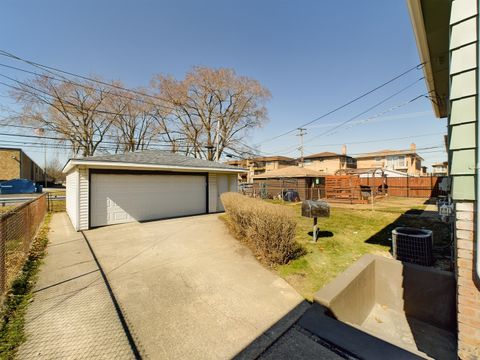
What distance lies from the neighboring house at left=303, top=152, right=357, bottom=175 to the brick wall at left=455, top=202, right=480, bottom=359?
37.3 metres

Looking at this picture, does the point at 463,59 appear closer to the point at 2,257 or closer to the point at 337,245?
the point at 337,245

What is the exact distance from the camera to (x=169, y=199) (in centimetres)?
1084

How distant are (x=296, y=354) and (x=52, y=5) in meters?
13.2

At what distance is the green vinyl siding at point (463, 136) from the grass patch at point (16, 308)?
4.75m

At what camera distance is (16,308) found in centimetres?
319

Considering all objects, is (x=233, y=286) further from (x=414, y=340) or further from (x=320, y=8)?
(x=320, y=8)

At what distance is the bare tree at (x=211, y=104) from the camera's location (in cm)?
2248

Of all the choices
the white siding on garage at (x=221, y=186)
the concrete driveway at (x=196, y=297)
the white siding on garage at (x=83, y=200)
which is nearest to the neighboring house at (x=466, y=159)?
the concrete driveway at (x=196, y=297)

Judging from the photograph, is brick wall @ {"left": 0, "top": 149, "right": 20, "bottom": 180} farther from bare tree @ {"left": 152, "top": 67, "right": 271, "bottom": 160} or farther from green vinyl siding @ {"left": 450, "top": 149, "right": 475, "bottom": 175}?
green vinyl siding @ {"left": 450, "top": 149, "right": 475, "bottom": 175}

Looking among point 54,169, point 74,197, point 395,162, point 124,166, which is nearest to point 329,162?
point 395,162

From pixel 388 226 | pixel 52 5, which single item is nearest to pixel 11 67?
pixel 52 5

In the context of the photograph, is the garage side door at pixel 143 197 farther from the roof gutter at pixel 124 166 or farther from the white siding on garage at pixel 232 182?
the white siding on garage at pixel 232 182

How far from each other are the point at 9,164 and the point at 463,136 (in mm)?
39781

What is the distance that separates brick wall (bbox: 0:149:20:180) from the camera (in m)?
27.1
